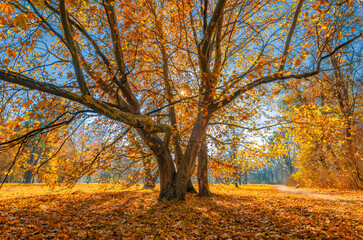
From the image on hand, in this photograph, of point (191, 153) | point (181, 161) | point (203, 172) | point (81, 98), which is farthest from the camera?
point (203, 172)

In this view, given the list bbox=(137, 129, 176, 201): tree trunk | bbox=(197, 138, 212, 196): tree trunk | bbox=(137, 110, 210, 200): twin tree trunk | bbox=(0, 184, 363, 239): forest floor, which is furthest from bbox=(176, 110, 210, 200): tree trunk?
bbox=(197, 138, 212, 196): tree trunk

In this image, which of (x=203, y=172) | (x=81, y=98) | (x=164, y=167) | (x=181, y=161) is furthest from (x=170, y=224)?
(x=203, y=172)

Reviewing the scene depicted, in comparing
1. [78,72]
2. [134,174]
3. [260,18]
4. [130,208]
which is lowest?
[130,208]

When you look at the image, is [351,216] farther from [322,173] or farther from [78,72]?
[322,173]

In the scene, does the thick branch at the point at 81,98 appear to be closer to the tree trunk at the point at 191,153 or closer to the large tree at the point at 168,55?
the large tree at the point at 168,55

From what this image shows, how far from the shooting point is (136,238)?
131 inches

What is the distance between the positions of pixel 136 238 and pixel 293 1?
852cm

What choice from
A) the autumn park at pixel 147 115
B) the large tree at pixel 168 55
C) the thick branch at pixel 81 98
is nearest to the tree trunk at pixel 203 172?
the autumn park at pixel 147 115

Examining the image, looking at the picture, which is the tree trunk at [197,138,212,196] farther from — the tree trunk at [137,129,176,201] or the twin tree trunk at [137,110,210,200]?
the tree trunk at [137,129,176,201]

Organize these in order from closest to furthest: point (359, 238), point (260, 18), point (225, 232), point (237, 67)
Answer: point (359, 238), point (225, 232), point (260, 18), point (237, 67)

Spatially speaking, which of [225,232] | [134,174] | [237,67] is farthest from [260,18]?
[134,174]

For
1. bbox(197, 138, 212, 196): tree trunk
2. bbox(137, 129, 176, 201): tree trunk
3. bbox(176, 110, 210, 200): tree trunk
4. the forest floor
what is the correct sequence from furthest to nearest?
bbox(197, 138, 212, 196): tree trunk → bbox(137, 129, 176, 201): tree trunk → bbox(176, 110, 210, 200): tree trunk → the forest floor

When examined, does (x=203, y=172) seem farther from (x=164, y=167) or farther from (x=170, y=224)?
(x=170, y=224)

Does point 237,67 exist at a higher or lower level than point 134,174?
higher
